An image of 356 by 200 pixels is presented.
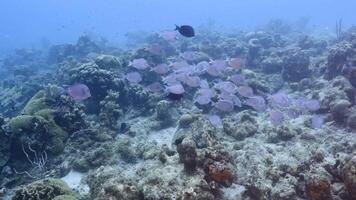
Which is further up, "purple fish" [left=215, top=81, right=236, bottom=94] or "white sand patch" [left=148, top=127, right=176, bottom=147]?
"purple fish" [left=215, top=81, right=236, bottom=94]

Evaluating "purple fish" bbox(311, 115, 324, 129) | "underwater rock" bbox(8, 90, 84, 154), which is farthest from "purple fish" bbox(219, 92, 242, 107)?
"underwater rock" bbox(8, 90, 84, 154)

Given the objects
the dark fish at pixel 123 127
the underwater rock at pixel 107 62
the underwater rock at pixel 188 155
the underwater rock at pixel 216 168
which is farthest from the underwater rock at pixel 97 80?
the underwater rock at pixel 216 168

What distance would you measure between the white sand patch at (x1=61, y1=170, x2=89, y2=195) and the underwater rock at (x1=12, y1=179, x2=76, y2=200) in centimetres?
123

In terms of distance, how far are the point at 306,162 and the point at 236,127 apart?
3595mm

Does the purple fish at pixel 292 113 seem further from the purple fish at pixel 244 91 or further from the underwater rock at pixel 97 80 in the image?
the underwater rock at pixel 97 80

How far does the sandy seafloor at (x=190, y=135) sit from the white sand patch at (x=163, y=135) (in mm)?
35

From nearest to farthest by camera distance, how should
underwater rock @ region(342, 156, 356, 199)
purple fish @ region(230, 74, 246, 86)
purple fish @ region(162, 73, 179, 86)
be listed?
underwater rock @ region(342, 156, 356, 199) < purple fish @ region(162, 73, 179, 86) < purple fish @ region(230, 74, 246, 86)

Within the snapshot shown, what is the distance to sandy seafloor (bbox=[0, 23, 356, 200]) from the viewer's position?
6.41 m

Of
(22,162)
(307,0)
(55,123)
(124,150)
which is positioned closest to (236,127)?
(124,150)

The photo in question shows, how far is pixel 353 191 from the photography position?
5.65m

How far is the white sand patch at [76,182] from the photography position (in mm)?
8367

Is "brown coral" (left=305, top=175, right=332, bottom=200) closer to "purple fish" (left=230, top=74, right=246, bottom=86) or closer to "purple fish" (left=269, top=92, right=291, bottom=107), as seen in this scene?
"purple fish" (left=269, top=92, right=291, bottom=107)

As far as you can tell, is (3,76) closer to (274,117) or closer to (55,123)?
(55,123)

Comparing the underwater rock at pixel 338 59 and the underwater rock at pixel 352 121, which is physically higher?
the underwater rock at pixel 338 59
